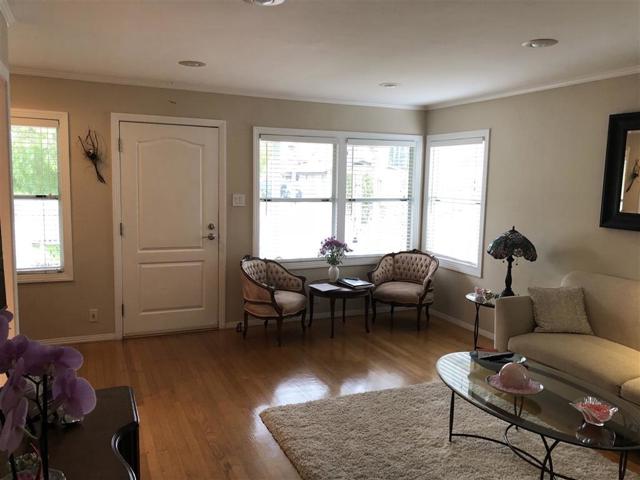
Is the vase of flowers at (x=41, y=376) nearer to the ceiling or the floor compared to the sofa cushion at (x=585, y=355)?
nearer to the ceiling

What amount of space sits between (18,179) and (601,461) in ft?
15.5

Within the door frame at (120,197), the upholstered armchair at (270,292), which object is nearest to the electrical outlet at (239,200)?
the door frame at (120,197)

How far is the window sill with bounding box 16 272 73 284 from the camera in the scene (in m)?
4.42

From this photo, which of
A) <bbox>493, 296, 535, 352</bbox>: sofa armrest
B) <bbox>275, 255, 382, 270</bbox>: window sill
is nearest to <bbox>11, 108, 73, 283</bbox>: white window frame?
<bbox>275, 255, 382, 270</bbox>: window sill

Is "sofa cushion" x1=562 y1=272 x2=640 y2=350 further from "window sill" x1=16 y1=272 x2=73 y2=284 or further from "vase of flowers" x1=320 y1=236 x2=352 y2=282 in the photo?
"window sill" x1=16 y1=272 x2=73 y2=284

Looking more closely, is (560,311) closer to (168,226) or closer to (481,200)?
(481,200)

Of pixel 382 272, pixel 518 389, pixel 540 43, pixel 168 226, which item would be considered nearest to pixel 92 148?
pixel 168 226

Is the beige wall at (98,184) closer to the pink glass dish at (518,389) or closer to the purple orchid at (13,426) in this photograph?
the pink glass dish at (518,389)

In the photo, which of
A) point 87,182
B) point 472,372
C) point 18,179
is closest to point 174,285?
point 87,182

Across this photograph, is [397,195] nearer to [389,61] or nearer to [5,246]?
[389,61]

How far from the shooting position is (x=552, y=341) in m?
3.60

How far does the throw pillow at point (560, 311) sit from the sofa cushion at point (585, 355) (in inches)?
2.5

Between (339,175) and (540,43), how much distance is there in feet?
9.42

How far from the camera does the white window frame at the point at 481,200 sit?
203 inches
